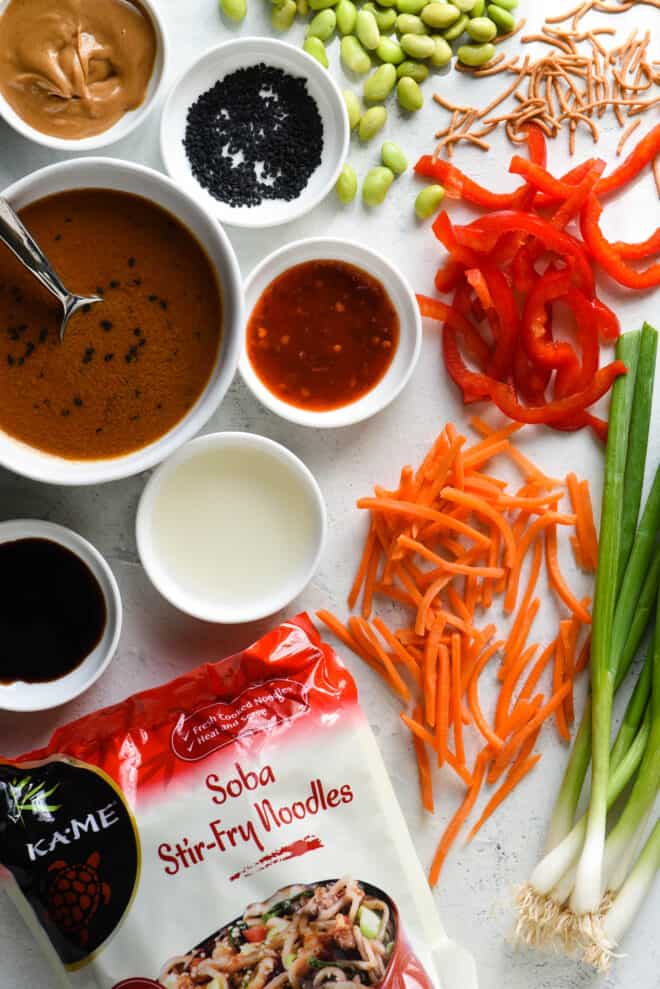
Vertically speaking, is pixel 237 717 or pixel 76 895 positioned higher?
pixel 237 717

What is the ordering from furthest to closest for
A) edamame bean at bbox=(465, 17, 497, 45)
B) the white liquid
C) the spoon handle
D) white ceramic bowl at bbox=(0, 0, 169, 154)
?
1. edamame bean at bbox=(465, 17, 497, 45)
2. the white liquid
3. white ceramic bowl at bbox=(0, 0, 169, 154)
4. the spoon handle

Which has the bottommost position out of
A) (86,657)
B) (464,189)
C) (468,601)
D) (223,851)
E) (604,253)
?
(223,851)

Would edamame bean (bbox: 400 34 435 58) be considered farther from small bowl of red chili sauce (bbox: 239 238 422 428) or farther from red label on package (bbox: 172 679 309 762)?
red label on package (bbox: 172 679 309 762)

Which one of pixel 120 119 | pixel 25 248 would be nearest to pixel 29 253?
pixel 25 248

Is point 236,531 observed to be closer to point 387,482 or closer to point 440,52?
point 387,482

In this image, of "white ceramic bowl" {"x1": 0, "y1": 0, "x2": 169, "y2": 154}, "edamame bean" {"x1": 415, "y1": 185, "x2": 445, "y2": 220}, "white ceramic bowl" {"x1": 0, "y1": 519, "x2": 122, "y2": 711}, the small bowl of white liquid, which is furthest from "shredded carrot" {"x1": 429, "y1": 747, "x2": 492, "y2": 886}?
"white ceramic bowl" {"x1": 0, "y1": 0, "x2": 169, "y2": 154}

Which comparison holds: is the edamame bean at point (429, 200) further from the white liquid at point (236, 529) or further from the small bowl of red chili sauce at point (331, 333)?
the white liquid at point (236, 529)

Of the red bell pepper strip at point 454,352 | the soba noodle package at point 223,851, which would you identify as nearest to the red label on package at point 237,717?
the soba noodle package at point 223,851
